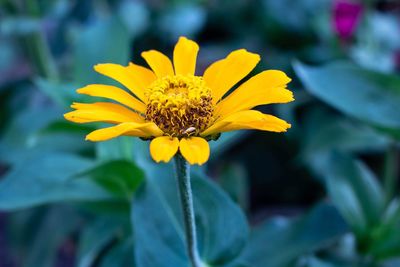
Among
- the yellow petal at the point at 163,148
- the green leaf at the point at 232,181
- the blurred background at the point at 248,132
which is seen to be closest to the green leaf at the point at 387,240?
the blurred background at the point at 248,132

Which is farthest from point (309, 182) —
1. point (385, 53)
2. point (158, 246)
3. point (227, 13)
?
point (158, 246)

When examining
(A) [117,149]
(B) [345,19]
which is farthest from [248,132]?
(A) [117,149]

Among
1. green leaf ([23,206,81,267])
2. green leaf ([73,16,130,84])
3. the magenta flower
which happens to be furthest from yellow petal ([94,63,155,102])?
the magenta flower

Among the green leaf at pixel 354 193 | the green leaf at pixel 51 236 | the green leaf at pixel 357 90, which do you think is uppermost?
the green leaf at pixel 357 90

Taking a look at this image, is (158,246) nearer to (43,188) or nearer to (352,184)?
(43,188)

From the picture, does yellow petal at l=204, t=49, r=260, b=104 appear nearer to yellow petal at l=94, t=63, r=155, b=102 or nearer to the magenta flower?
yellow petal at l=94, t=63, r=155, b=102

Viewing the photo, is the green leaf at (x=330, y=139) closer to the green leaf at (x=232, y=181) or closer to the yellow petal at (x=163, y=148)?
the green leaf at (x=232, y=181)
